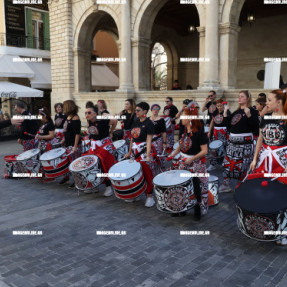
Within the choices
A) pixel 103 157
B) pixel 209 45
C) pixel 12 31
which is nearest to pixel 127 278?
pixel 103 157

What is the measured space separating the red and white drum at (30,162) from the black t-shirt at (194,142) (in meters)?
3.99

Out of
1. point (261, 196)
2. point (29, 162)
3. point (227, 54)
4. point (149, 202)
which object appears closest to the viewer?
point (261, 196)

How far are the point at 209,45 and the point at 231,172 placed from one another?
755 cm

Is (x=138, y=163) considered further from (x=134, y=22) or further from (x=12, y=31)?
(x=12, y=31)

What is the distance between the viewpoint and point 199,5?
1231 centimetres

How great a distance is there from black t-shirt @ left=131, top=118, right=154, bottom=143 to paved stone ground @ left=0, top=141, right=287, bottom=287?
1.21 metres

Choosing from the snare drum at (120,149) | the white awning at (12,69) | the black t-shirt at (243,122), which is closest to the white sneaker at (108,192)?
the snare drum at (120,149)

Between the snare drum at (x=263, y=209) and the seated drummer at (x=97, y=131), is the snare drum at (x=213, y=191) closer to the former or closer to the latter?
the snare drum at (x=263, y=209)

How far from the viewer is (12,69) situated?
1592cm

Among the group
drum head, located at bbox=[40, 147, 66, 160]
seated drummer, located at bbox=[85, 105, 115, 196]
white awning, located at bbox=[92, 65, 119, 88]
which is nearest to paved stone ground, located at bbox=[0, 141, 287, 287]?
seated drummer, located at bbox=[85, 105, 115, 196]

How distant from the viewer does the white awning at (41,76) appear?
18.9 m

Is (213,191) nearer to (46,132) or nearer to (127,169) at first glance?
(127,169)

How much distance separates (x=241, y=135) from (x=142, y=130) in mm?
1793

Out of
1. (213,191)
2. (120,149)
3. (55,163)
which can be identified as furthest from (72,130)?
(213,191)
